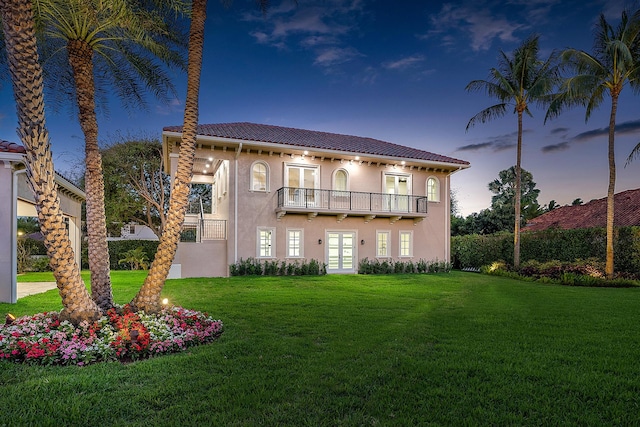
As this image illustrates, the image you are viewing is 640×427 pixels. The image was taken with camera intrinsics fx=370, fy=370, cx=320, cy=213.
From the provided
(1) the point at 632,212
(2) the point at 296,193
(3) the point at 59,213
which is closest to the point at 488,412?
(3) the point at 59,213

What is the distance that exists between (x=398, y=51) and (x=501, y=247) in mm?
14132

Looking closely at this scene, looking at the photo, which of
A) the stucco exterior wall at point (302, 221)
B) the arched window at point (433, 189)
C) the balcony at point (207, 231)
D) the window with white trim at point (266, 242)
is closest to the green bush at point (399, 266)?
the stucco exterior wall at point (302, 221)

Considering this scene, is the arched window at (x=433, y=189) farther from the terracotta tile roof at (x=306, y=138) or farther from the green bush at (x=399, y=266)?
the green bush at (x=399, y=266)

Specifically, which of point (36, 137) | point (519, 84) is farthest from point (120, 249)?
point (519, 84)

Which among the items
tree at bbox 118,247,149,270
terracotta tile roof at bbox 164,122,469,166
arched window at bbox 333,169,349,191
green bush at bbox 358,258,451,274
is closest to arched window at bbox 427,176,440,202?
terracotta tile roof at bbox 164,122,469,166

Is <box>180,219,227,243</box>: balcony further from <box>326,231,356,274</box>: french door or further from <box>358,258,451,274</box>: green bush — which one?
<box>358,258,451,274</box>: green bush

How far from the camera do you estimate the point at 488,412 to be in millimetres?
3455

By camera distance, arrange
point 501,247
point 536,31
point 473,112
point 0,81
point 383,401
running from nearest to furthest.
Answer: point 383,401 < point 0,81 < point 536,31 < point 473,112 < point 501,247

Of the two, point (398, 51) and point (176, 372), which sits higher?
point (398, 51)

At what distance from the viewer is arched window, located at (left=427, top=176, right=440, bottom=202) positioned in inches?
860

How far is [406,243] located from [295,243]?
21.9 feet

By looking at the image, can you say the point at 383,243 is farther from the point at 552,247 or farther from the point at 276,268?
the point at 552,247

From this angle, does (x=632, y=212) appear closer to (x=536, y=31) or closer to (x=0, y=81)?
(x=536, y=31)

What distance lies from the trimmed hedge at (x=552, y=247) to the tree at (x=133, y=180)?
22.1 meters
